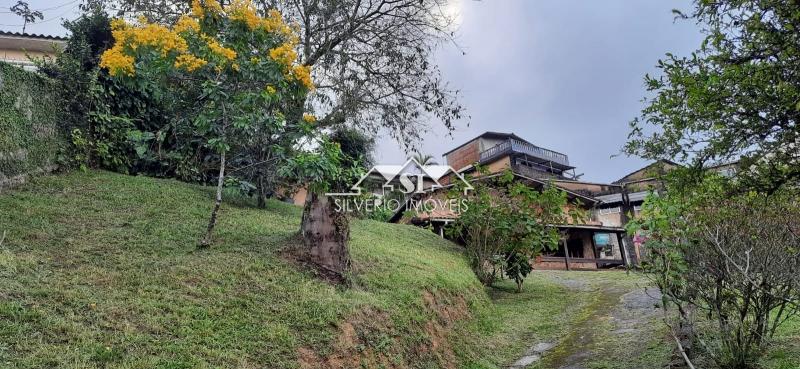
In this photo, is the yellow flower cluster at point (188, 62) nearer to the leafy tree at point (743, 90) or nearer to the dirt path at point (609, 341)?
the leafy tree at point (743, 90)

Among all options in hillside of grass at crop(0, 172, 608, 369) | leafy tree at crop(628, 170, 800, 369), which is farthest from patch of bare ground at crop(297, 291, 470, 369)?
leafy tree at crop(628, 170, 800, 369)

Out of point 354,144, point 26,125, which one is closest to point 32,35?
point 26,125

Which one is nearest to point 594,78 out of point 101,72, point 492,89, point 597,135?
point 597,135

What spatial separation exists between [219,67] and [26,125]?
4398 mm

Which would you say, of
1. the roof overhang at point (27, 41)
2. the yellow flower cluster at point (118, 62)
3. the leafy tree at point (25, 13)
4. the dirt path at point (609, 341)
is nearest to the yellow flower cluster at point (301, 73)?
the yellow flower cluster at point (118, 62)

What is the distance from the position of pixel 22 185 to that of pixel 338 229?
5283mm

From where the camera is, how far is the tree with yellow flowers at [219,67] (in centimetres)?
574

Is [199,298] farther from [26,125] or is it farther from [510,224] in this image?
[510,224]

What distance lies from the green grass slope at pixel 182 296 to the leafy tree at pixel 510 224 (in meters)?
2.80

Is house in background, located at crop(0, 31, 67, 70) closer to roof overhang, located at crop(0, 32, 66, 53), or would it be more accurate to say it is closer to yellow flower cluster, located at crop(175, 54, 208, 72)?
roof overhang, located at crop(0, 32, 66, 53)

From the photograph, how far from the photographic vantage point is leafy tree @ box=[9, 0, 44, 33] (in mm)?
13016

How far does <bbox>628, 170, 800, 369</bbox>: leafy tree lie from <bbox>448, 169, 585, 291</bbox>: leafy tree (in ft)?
19.1

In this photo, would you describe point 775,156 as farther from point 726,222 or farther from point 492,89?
point 492,89

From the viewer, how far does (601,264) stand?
69.7 ft
